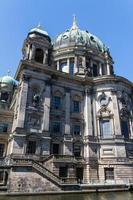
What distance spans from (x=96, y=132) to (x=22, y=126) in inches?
512

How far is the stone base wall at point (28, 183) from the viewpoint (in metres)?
21.4

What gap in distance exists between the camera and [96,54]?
49875 millimetres

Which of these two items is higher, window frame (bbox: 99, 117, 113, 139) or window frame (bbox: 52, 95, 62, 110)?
window frame (bbox: 52, 95, 62, 110)

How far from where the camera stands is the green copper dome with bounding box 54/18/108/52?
5079cm

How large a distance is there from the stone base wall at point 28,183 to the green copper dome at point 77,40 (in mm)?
35666

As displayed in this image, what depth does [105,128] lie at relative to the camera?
34.9m

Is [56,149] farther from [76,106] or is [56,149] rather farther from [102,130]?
[76,106]

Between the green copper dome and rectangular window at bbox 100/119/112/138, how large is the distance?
22.5m

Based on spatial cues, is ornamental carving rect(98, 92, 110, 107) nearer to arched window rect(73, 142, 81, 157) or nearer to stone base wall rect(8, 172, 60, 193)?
arched window rect(73, 142, 81, 157)

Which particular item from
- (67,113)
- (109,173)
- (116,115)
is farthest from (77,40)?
(109,173)

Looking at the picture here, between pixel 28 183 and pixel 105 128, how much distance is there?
17.6 m

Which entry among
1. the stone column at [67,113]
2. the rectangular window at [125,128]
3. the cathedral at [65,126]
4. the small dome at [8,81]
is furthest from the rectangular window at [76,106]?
the small dome at [8,81]

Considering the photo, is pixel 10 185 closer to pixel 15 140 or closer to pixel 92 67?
pixel 15 140

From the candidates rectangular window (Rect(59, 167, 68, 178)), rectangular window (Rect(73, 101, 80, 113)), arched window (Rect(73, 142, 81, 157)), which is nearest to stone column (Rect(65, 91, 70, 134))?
rectangular window (Rect(73, 101, 80, 113))
